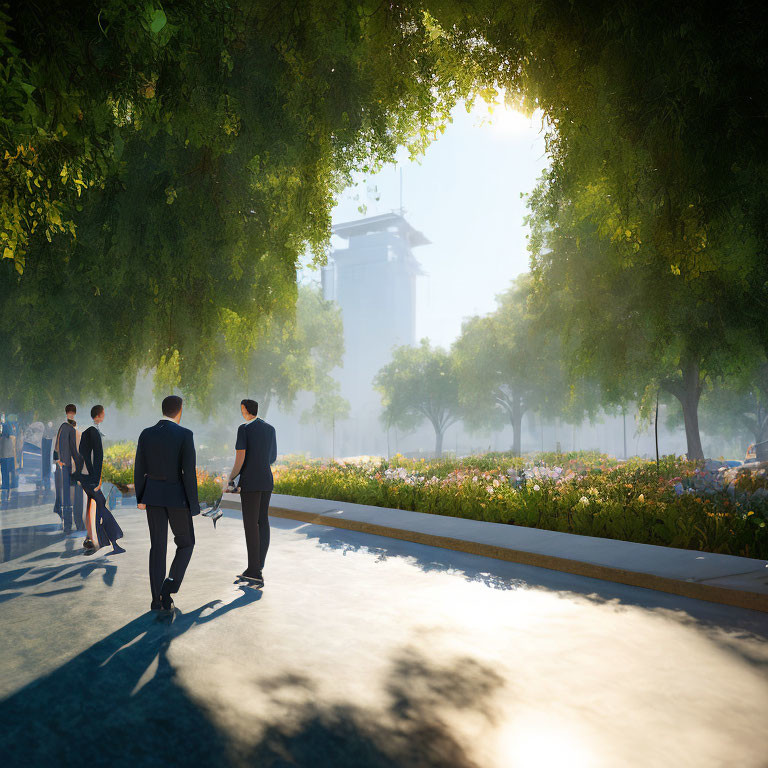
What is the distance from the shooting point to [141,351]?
11266mm

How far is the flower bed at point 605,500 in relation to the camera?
9841 mm

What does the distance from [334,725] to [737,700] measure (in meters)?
2.62

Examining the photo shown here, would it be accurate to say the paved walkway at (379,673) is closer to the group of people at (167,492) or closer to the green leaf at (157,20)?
the group of people at (167,492)

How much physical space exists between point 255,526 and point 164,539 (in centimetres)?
Result: 135

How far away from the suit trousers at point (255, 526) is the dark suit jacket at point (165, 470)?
4.45ft

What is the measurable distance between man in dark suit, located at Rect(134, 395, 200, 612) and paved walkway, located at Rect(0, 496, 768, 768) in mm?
386

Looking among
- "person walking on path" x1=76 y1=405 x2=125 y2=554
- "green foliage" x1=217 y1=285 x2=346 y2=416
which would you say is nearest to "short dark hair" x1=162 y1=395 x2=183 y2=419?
"person walking on path" x1=76 y1=405 x2=125 y2=554

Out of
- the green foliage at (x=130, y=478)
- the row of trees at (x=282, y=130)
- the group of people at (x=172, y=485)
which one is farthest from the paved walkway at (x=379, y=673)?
the green foliage at (x=130, y=478)

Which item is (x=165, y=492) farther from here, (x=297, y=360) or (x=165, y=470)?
(x=297, y=360)

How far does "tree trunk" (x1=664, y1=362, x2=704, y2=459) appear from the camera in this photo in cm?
1895

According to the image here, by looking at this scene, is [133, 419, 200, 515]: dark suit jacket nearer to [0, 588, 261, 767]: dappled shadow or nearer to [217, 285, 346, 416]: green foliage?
[0, 588, 261, 767]: dappled shadow

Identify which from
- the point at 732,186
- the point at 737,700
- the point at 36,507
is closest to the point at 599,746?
the point at 737,700

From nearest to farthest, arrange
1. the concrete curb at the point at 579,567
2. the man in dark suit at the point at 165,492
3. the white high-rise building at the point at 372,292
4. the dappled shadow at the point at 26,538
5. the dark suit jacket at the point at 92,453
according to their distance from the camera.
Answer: the man in dark suit at the point at 165,492 < the concrete curb at the point at 579,567 < the dark suit jacket at the point at 92,453 < the dappled shadow at the point at 26,538 < the white high-rise building at the point at 372,292

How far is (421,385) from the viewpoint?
49.5 m
